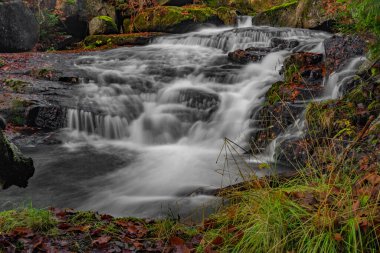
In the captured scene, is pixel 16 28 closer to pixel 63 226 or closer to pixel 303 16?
pixel 303 16

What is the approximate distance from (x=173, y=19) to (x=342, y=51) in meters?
10.7

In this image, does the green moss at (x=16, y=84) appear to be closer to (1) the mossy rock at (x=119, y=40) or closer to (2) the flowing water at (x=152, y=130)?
(2) the flowing water at (x=152, y=130)

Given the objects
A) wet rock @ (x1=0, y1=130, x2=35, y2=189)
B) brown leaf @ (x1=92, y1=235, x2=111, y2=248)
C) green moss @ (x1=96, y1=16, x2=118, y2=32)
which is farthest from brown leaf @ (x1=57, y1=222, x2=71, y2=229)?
green moss @ (x1=96, y1=16, x2=118, y2=32)

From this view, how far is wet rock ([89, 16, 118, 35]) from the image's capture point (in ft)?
58.5

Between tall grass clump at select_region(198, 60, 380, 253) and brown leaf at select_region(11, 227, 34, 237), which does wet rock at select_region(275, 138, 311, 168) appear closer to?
tall grass clump at select_region(198, 60, 380, 253)

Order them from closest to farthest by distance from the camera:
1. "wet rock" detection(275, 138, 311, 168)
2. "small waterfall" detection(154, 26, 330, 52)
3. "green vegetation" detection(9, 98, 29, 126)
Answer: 1. "wet rock" detection(275, 138, 311, 168)
2. "green vegetation" detection(9, 98, 29, 126)
3. "small waterfall" detection(154, 26, 330, 52)

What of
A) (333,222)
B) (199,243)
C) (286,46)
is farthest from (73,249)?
(286,46)

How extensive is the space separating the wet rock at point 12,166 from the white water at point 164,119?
3.72ft

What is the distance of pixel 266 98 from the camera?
8.66 meters

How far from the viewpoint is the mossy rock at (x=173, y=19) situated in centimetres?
1767

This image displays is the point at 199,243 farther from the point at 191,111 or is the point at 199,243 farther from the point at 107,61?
the point at 107,61

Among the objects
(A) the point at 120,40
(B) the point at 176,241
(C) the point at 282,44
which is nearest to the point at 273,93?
(C) the point at 282,44

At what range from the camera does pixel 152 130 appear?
908cm

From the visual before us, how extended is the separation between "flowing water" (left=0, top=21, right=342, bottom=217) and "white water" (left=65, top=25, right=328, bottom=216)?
2 cm
